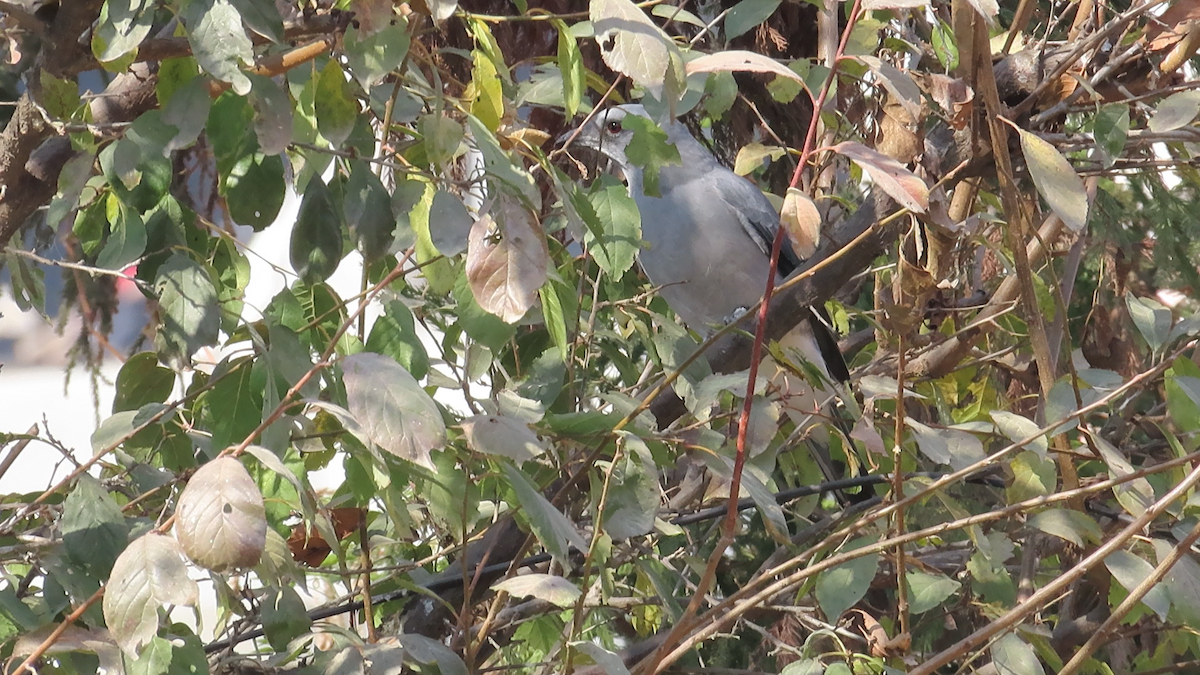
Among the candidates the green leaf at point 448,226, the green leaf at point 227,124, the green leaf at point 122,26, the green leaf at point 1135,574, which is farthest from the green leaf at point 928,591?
the green leaf at point 122,26

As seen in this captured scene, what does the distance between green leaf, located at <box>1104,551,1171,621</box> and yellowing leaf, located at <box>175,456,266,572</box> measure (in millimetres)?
1126

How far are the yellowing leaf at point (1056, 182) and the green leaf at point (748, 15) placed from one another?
40cm

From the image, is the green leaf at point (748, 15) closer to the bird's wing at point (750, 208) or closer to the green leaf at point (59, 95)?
the green leaf at point (59, 95)

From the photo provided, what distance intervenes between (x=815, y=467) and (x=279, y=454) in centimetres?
172

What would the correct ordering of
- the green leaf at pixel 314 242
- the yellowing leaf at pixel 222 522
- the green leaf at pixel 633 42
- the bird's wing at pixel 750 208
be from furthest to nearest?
the bird's wing at pixel 750 208, the green leaf at pixel 314 242, the green leaf at pixel 633 42, the yellowing leaf at pixel 222 522

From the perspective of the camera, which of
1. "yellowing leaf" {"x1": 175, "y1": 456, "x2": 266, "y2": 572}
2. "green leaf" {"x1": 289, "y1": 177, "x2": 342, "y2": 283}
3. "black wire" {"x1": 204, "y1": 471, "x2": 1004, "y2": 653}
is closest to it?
"yellowing leaf" {"x1": 175, "y1": 456, "x2": 266, "y2": 572}

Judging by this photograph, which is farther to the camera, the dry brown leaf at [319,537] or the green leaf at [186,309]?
the dry brown leaf at [319,537]

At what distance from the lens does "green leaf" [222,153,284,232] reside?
5.16ft

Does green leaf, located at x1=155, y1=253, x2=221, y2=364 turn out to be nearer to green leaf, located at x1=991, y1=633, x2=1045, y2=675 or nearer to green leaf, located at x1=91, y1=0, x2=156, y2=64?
green leaf, located at x1=91, y1=0, x2=156, y2=64

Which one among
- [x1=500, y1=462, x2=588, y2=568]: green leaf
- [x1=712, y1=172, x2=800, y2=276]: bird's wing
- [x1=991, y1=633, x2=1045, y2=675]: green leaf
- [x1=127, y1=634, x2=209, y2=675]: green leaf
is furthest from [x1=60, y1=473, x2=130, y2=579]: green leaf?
[x1=712, y1=172, x2=800, y2=276]: bird's wing

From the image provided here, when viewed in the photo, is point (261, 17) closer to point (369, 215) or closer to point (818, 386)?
point (369, 215)

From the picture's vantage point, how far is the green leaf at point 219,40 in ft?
3.86

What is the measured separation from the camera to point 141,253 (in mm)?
1472

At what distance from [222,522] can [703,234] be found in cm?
245
